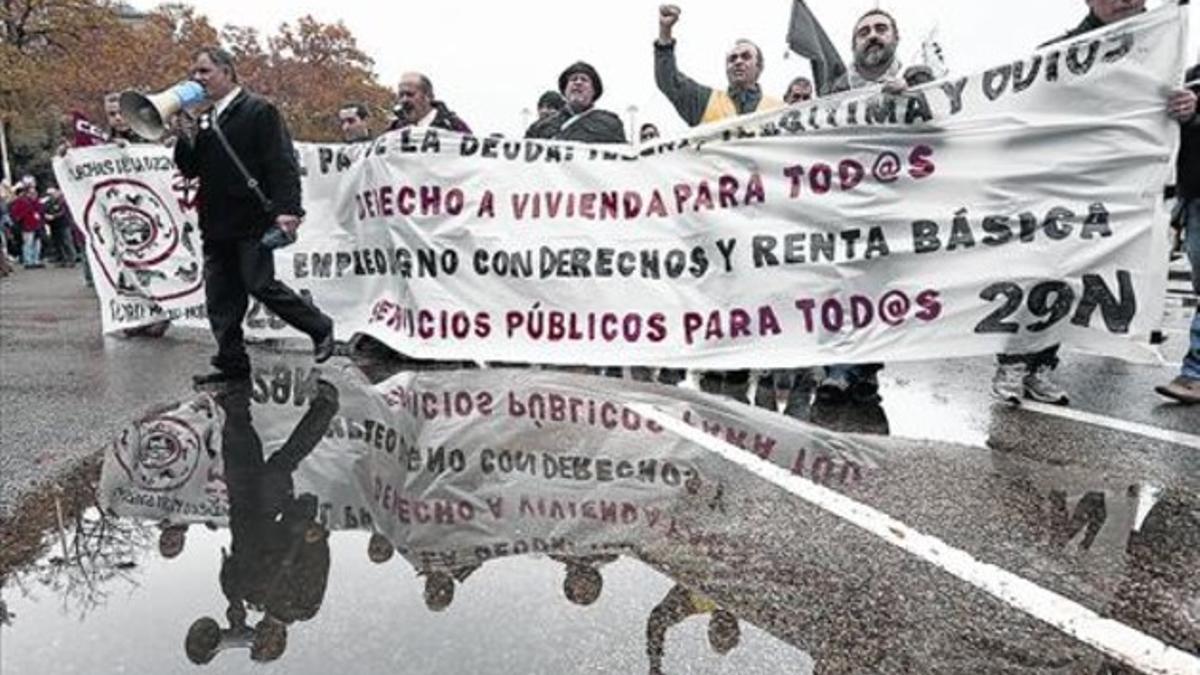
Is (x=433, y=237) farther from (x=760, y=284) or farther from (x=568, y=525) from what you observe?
(x=568, y=525)

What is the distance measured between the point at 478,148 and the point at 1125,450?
13.8 feet

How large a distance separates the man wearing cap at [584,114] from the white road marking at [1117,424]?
3285 mm

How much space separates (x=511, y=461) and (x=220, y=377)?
8.54ft

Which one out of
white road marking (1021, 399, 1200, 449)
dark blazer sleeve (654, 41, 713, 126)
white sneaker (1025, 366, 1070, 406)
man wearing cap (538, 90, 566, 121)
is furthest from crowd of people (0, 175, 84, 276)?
white road marking (1021, 399, 1200, 449)

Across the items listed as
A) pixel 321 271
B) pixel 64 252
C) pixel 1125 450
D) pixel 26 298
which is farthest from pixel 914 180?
pixel 64 252

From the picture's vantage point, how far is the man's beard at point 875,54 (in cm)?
572

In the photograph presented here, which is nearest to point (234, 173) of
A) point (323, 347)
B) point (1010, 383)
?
point (323, 347)

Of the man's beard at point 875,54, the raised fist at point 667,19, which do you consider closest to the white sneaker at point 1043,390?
the man's beard at point 875,54

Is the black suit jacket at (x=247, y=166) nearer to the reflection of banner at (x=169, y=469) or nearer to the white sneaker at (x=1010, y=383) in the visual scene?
the reflection of banner at (x=169, y=469)

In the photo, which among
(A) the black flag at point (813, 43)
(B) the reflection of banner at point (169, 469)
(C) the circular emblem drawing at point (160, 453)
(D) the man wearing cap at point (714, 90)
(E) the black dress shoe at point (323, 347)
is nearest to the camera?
(B) the reflection of banner at point (169, 469)

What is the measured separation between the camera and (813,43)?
22.7ft

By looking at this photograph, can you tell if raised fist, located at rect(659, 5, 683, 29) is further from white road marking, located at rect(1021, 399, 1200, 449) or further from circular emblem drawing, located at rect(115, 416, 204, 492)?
circular emblem drawing, located at rect(115, 416, 204, 492)

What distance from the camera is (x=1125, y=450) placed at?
422cm

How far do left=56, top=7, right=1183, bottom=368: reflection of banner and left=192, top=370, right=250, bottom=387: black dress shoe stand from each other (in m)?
1.03
